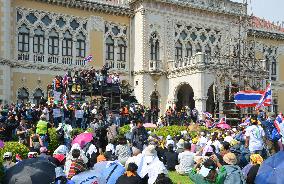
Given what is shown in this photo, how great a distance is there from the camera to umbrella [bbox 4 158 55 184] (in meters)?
6.53

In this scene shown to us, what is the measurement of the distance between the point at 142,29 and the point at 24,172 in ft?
99.5

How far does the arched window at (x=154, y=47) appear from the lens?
3694 cm

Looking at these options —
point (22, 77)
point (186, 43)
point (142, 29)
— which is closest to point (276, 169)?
point (22, 77)

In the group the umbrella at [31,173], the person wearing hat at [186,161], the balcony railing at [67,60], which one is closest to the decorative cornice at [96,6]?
the balcony railing at [67,60]

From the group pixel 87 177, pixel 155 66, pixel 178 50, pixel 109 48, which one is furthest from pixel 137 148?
pixel 178 50

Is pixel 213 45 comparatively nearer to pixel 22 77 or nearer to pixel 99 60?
pixel 99 60

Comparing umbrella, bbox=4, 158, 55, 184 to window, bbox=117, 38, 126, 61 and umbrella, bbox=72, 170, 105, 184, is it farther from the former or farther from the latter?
window, bbox=117, 38, 126, 61

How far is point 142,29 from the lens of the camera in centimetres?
A: 3628

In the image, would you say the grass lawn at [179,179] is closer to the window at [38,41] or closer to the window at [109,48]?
the window at [38,41]

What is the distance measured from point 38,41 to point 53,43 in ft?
3.80

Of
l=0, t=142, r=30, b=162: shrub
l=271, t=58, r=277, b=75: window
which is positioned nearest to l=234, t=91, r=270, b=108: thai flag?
l=0, t=142, r=30, b=162: shrub

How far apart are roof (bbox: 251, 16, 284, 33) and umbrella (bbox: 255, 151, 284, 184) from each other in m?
39.2

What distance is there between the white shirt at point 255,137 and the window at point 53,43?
877 inches

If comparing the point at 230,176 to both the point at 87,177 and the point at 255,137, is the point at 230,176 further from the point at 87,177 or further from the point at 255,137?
the point at 255,137
